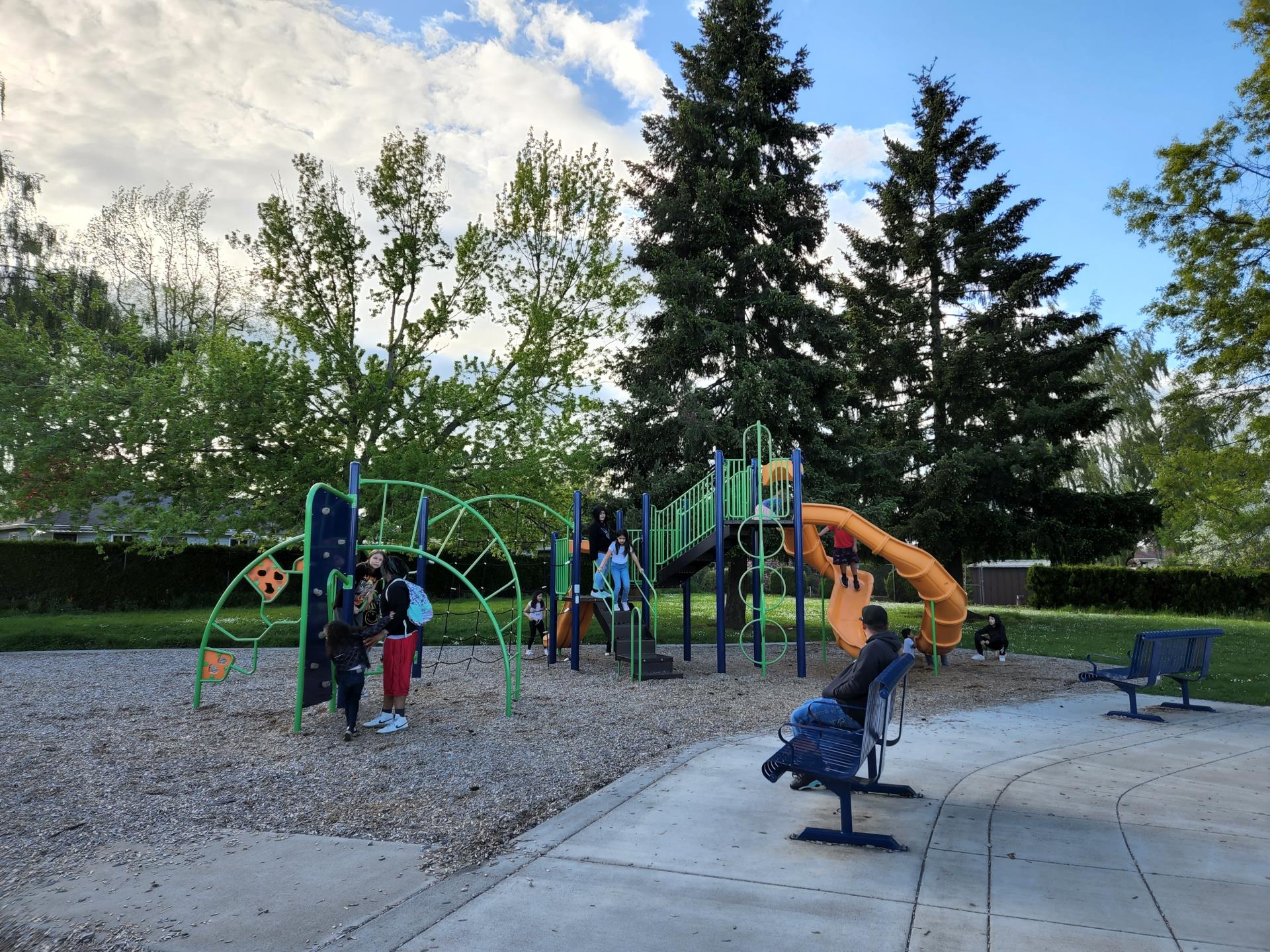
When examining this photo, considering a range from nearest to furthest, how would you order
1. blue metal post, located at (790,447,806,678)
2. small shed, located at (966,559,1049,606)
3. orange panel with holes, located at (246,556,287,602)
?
orange panel with holes, located at (246,556,287,602) < blue metal post, located at (790,447,806,678) < small shed, located at (966,559,1049,606)

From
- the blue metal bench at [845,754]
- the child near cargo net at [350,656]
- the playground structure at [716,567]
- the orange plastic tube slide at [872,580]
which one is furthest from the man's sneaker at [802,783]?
the orange plastic tube slide at [872,580]

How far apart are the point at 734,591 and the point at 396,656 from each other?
15.1 metres

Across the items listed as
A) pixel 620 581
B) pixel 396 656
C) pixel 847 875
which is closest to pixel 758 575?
pixel 620 581

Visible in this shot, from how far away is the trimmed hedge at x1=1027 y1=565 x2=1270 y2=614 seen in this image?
28.1 m

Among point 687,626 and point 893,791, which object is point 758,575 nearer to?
point 687,626

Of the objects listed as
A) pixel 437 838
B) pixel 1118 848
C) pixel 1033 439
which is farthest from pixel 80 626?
pixel 1033 439

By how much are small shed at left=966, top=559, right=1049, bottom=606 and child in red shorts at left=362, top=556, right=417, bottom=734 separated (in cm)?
3500

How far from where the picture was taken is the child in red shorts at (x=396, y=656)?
799cm

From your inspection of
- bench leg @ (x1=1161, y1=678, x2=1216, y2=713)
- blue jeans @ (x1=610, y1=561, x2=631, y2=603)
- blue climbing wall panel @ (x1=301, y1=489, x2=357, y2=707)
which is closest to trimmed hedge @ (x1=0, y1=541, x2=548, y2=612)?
blue jeans @ (x1=610, y1=561, x2=631, y2=603)

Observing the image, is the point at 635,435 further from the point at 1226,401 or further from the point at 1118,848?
the point at 1118,848

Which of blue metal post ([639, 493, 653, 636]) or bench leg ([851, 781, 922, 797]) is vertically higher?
blue metal post ([639, 493, 653, 636])

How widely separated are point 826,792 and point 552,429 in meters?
15.2

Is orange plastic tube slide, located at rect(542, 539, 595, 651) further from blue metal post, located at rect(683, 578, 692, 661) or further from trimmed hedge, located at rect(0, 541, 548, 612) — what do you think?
trimmed hedge, located at rect(0, 541, 548, 612)

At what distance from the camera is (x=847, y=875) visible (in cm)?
412
